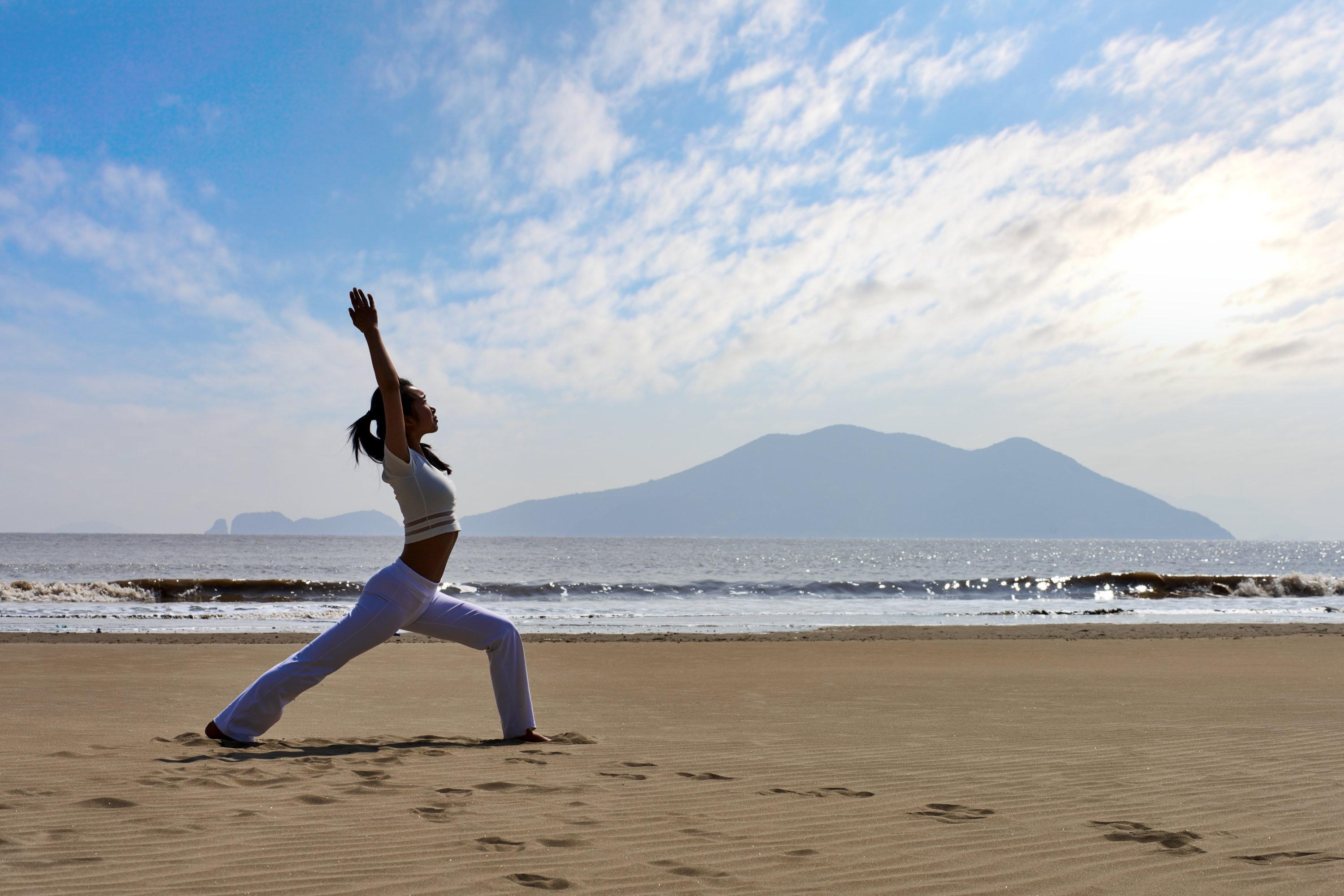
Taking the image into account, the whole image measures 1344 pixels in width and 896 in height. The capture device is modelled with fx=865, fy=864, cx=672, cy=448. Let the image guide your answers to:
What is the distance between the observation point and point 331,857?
3.13 meters

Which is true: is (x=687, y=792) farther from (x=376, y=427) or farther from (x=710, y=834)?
(x=376, y=427)

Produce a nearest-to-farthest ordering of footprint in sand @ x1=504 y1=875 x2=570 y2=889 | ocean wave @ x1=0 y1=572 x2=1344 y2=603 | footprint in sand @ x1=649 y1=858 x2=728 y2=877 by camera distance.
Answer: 1. footprint in sand @ x1=504 y1=875 x2=570 y2=889
2. footprint in sand @ x1=649 y1=858 x2=728 y2=877
3. ocean wave @ x1=0 y1=572 x2=1344 y2=603

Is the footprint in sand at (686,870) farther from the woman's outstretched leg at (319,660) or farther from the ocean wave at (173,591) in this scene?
the ocean wave at (173,591)

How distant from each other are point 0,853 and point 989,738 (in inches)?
214

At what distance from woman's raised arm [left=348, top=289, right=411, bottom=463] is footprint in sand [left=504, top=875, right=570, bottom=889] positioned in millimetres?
2430

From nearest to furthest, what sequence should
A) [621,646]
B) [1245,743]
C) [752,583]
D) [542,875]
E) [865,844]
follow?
[542,875], [865,844], [1245,743], [621,646], [752,583]

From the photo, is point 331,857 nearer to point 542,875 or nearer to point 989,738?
point 542,875

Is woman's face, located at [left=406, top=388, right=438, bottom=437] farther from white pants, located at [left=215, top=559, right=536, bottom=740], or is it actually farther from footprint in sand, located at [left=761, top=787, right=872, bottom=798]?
footprint in sand, located at [left=761, top=787, right=872, bottom=798]

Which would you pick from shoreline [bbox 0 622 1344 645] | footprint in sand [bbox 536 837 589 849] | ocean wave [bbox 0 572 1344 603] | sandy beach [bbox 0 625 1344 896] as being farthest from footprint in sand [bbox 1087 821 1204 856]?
ocean wave [bbox 0 572 1344 603]

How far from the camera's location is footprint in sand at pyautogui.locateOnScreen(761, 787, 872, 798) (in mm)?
4199

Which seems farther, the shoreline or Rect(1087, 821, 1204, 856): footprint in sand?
the shoreline

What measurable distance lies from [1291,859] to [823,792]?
188 cm

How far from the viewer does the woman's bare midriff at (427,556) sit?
479 centimetres

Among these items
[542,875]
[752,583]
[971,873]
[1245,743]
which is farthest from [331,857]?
[752,583]
